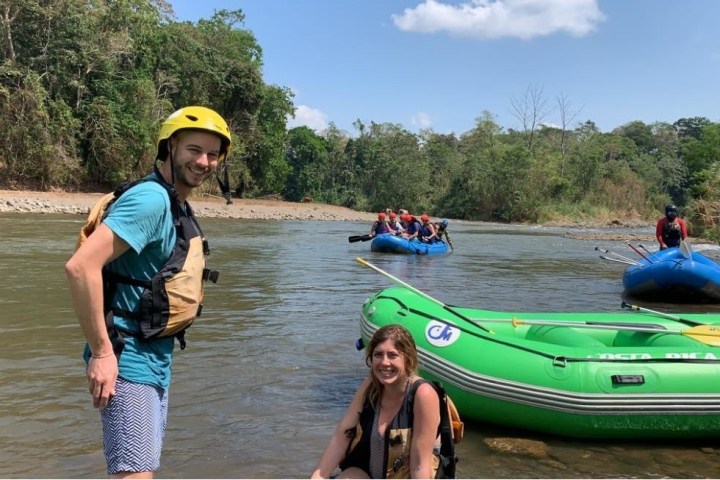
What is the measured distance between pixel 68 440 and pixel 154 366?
198 centimetres

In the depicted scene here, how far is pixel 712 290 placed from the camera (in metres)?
7.80

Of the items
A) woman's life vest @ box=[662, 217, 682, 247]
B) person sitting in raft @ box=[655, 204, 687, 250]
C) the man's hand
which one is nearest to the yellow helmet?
the man's hand

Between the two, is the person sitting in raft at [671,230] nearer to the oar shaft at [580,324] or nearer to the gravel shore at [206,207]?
the oar shaft at [580,324]

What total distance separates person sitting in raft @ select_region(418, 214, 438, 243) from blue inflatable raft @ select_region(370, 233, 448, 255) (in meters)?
0.17

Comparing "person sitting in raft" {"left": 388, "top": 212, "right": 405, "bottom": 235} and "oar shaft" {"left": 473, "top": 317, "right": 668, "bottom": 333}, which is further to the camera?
"person sitting in raft" {"left": 388, "top": 212, "right": 405, "bottom": 235}

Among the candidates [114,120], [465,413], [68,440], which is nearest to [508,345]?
[465,413]

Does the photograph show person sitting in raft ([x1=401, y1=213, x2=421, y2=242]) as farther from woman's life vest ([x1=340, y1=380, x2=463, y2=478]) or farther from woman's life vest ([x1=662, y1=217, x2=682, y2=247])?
woman's life vest ([x1=340, y1=380, x2=463, y2=478])

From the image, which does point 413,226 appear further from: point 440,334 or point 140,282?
point 140,282

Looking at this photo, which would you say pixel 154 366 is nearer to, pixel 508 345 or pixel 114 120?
pixel 508 345

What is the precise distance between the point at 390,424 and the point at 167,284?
92 cm

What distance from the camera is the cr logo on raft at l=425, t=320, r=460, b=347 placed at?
3887 mm

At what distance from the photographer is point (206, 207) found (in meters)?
26.2

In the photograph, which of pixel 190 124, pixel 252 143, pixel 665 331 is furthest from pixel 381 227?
pixel 252 143

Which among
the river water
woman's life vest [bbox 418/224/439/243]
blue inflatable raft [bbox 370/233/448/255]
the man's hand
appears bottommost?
the river water
